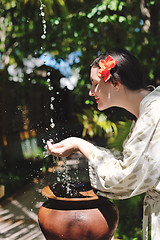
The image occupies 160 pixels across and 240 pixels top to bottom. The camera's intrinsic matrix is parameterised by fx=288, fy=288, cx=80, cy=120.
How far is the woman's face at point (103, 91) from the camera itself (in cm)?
167

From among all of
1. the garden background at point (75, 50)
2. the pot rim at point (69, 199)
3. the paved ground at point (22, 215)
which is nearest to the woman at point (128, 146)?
the pot rim at point (69, 199)

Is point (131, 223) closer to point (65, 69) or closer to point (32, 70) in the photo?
point (65, 69)

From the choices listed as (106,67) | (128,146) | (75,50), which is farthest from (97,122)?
(128,146)

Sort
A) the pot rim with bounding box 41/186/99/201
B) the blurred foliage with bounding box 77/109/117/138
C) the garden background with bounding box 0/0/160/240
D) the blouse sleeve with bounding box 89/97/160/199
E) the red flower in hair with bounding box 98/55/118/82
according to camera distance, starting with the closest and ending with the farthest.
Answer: the blouse sleeve with bounding box 89/97/160/199, the red flower in hair with bounding box 98/55/118/82, the pot rim with bounding box 41/186/99/201, the garden background with bounding box 0/0/160/240, the blurred foliage with bounding box 77/109/117/138

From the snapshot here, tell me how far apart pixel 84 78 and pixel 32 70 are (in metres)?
2.24

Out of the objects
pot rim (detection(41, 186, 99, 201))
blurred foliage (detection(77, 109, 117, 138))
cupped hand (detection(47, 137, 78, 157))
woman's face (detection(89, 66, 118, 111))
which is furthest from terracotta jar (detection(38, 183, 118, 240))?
blurred foliage (detection(77, 109, 117, 138))

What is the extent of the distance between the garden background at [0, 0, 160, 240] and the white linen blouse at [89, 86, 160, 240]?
0.74m

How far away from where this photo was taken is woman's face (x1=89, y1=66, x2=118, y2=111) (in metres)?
1.67

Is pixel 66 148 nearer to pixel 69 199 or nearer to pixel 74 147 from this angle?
pixel 74 147

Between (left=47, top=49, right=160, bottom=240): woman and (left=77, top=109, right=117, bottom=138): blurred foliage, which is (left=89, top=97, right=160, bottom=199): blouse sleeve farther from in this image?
(left=77, top=109, right=117, bottom=138): blurred foliage

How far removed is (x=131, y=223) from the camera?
11.5 ft

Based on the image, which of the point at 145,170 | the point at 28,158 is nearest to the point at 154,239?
the point at 145,170

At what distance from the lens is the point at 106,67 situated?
1.61 metres

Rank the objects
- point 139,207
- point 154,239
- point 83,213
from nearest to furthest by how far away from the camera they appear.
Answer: point 154,239 → point 83,213 → point 139,207
